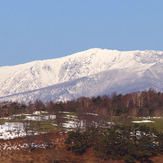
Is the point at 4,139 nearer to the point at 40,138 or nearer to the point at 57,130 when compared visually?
the point at 40,138

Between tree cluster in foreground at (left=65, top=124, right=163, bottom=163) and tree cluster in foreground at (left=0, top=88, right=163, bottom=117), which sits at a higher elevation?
tree cluster in foreground at (left=0, top=88, right=163, bottom=117)

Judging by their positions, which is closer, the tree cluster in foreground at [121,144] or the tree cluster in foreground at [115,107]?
the tree cluster in foreground at [121,144]

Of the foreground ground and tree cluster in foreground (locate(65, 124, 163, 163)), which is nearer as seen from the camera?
the foreground ground

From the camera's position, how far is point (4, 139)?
270 ft

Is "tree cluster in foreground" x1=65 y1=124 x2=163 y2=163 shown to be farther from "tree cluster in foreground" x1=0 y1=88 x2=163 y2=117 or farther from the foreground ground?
"tree cluster in foreground" x1=0 y1=88 x2=163 y2=117

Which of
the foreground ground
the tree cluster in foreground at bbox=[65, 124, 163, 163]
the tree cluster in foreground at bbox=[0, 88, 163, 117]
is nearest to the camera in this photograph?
the foreground ground

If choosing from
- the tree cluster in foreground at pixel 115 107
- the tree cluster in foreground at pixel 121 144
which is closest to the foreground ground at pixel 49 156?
the tree cluster in foreground at pixel 121 144

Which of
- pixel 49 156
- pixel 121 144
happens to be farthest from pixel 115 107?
pixel 49 156

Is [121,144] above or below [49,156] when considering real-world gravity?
above

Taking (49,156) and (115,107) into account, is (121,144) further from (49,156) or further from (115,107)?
(115,107)

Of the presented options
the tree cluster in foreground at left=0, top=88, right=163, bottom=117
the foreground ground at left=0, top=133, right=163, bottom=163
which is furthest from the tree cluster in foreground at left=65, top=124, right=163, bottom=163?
the tree cluster in foreground at left=0, top=88, right=163, bottom=117

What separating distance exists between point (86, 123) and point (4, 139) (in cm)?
1954

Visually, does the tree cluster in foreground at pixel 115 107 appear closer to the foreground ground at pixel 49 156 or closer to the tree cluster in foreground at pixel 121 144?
the tree cluster in foreground at pixel 121 144

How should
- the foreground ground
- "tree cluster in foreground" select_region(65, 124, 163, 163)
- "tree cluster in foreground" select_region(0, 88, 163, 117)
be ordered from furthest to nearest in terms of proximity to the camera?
"tree cluster in foreground" select_region(0, 88, 163, 117) → "tree cluster in foreground" select_region(65, 124, 163, 163) → the foreground ground
